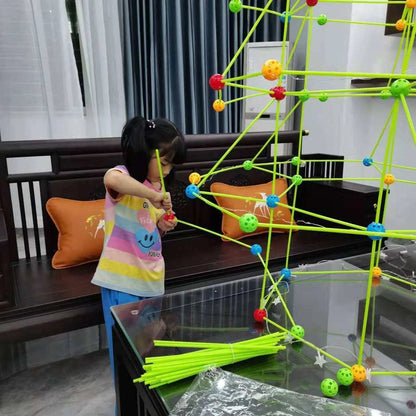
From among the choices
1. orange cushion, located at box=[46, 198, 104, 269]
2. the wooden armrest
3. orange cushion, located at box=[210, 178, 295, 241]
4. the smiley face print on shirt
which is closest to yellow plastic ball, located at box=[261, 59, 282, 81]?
the smiley face print on shirt

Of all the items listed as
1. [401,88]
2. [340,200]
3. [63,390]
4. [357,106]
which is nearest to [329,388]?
[401,88]

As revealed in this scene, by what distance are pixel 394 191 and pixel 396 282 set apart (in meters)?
1.75

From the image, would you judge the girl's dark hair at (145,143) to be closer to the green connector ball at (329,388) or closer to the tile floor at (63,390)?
the green connector ball at (329,388)

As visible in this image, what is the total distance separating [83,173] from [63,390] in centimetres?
76

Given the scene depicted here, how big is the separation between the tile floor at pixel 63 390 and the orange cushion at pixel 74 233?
1.16 feet

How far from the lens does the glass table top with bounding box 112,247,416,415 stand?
2.13 ft

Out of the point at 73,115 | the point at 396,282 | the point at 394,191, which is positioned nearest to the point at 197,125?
the point at 73,115

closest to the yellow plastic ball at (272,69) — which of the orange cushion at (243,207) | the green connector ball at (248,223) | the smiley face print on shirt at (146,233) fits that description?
the green connector ball at (248,223)

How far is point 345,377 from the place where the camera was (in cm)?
63

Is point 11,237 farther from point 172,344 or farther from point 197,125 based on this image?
point 197,125

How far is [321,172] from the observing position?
2.12 metres

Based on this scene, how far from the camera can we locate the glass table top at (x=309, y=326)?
65cm

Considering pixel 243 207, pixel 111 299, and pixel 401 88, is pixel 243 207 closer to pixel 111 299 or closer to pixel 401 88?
pixel 111 299

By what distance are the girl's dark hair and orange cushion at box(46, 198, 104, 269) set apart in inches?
22.3
